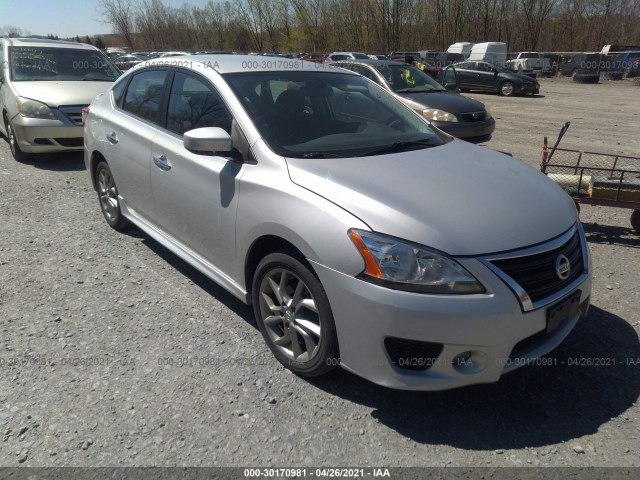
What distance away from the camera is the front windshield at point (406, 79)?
977cm

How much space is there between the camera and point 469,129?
28.6 feet

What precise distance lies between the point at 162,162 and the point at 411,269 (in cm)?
218

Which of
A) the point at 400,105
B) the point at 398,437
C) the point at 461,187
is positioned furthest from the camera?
the point at 400,105

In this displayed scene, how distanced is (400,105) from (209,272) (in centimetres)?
198

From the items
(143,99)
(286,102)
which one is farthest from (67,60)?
(286,102)

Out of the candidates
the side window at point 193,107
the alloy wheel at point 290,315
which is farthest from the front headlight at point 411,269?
the side window at point 193,107

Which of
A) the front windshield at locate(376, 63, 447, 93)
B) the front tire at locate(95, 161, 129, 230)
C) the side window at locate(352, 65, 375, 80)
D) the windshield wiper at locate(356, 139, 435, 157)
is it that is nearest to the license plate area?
the windshield wiper at locate(356, 139, 435, 157)

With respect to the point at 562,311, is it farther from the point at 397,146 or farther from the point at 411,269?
the point at 397,146

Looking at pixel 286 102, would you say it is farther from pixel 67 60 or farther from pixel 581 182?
pixel 67 60

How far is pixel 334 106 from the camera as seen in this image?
3547 millimetres

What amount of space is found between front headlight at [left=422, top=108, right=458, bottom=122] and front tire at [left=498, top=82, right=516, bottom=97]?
15.1m

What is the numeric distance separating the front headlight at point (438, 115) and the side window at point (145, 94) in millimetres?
5607

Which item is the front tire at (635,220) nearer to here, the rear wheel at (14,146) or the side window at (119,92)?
the side window at (119,92)

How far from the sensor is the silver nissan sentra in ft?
7.35
